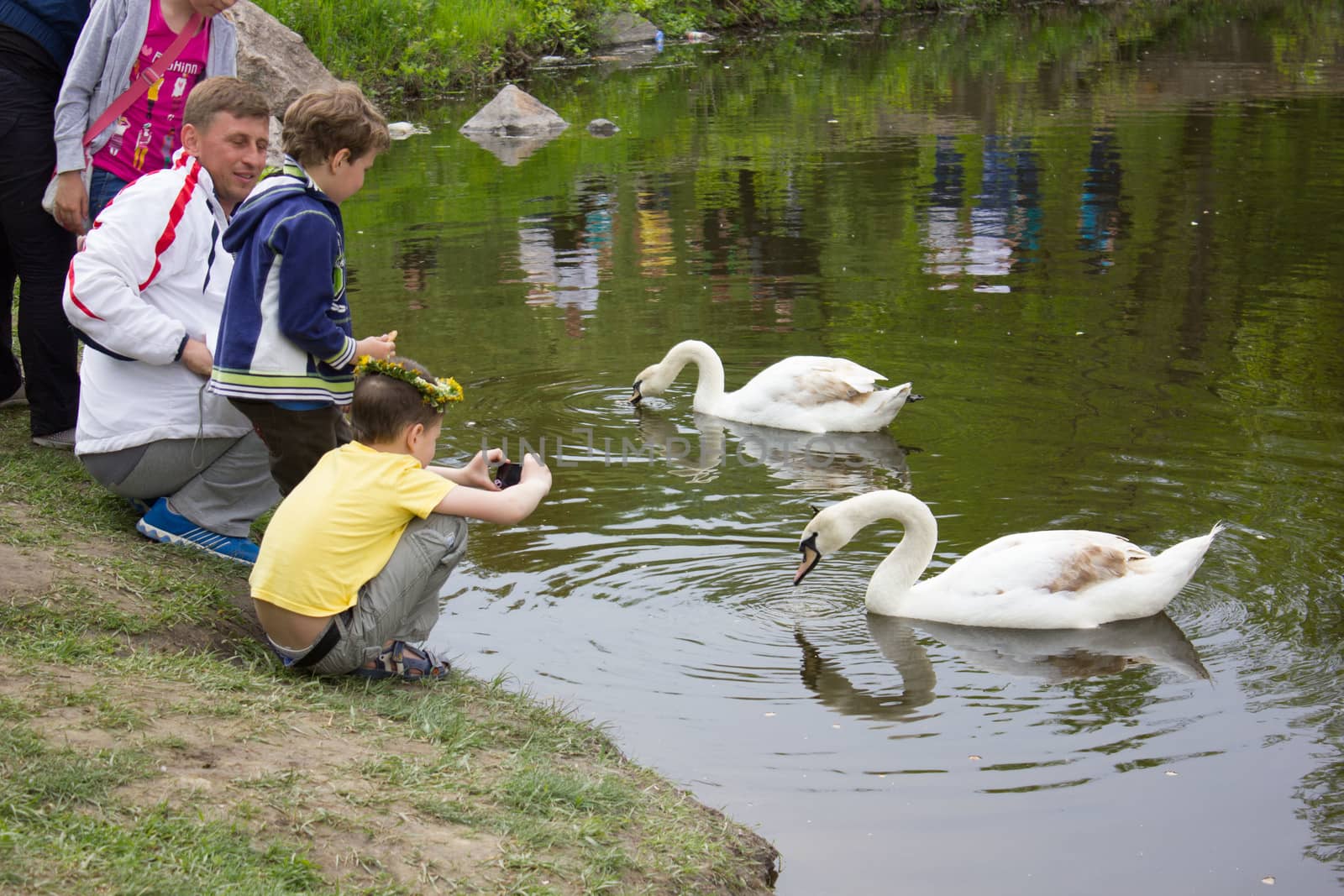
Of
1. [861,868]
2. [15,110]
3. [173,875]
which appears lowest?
[861,868]

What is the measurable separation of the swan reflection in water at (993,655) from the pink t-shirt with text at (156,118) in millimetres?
3323

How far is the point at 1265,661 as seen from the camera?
5.52 m

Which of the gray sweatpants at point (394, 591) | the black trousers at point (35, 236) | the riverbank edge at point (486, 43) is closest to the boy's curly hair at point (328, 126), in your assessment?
the gray sweatpants at point (394, 591)

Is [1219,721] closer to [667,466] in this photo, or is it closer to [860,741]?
[860,741]

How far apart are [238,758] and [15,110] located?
3506 mm

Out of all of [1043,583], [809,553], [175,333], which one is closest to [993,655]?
[1043,583]

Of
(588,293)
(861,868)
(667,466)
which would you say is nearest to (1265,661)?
(861,868)

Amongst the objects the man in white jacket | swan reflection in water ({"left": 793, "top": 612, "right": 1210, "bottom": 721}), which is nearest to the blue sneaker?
the man in white jacket

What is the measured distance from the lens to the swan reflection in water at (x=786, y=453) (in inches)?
321

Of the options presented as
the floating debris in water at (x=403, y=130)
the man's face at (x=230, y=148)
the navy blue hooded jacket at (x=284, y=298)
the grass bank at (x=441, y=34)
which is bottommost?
the navy blue hooded jacket at (x=284, y=298)

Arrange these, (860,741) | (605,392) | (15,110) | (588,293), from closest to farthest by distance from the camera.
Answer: (860,741) → (15,110) → (605,392) → (588,293)

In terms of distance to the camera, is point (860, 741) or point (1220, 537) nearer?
point (860, 741)

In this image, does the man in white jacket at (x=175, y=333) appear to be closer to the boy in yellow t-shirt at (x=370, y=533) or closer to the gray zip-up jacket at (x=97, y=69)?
the gray zip-up jacket at (x=97, y=69)

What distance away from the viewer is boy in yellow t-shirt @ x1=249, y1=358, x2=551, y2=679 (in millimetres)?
4551
